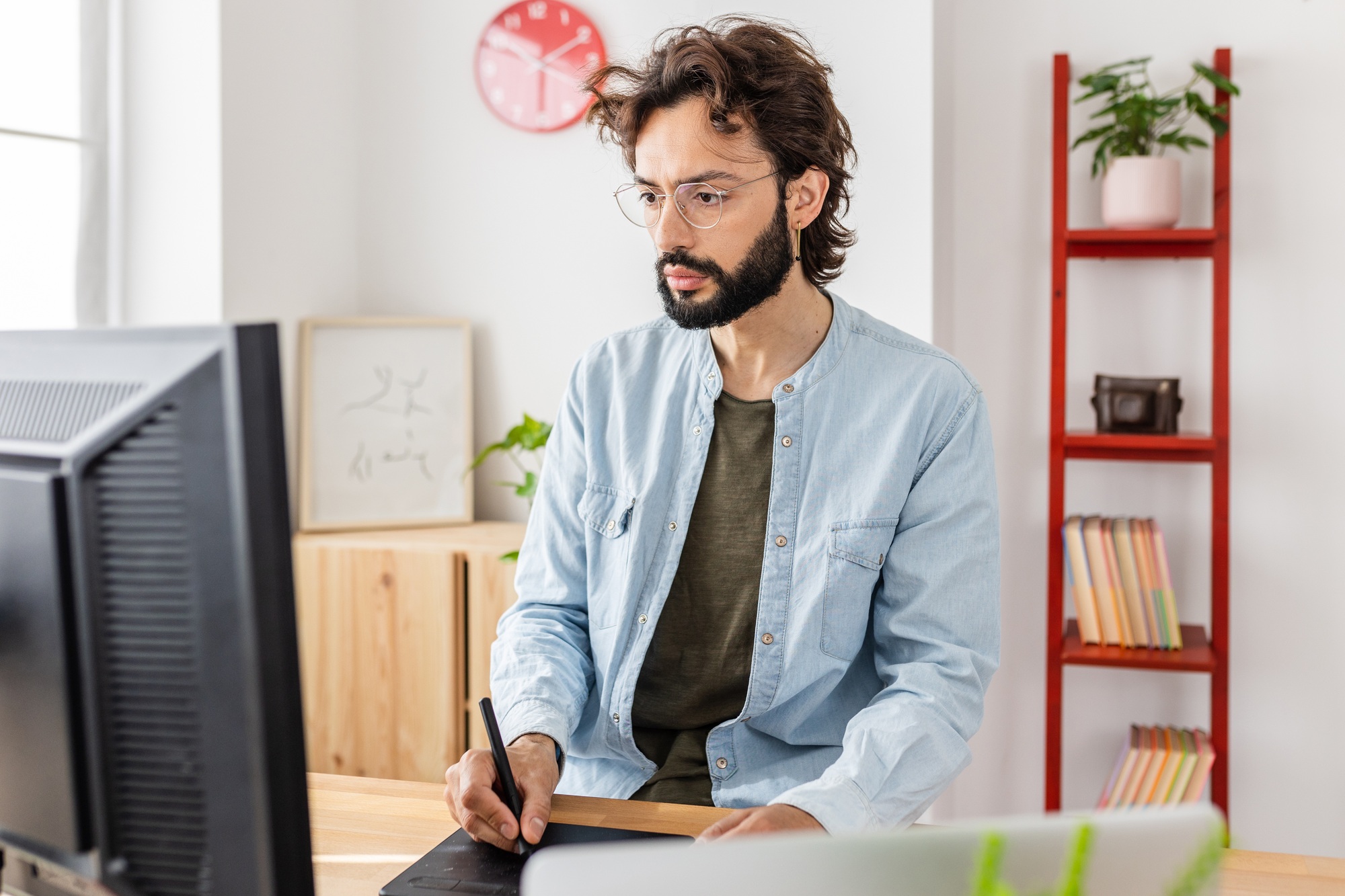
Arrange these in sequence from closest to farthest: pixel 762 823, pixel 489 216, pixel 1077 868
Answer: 1. pixel 1077 868
2. pixel 762 823
3. pixel 489 216

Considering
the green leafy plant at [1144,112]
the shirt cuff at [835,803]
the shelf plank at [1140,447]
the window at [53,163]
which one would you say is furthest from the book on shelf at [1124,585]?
the window at [53,163]

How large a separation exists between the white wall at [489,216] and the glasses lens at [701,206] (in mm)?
1167

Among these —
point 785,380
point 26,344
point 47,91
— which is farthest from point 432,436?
point 26,344

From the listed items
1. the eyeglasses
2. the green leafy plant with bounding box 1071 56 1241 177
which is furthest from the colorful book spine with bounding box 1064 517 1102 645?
the eyeglasses

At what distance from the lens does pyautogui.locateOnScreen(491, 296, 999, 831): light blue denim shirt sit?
4.11 ft

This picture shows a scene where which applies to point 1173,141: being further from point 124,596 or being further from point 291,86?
point 124,596

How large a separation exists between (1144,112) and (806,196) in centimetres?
111

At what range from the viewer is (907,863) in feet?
1.49

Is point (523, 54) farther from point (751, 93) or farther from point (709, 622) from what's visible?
point (709, 622)

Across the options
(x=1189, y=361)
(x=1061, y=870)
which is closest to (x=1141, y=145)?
(x=1189, y=361)

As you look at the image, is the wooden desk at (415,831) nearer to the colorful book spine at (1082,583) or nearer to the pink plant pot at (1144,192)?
the colorful book spine at (1082,583)

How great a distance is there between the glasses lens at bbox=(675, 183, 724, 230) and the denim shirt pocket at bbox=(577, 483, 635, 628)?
37 centimetres

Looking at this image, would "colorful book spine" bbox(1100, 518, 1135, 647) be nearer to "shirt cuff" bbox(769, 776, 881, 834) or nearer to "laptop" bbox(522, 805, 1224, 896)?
"shirt cuff" bbox(769, 776, 881, 834)

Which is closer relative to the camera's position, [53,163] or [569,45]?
[53,163]
